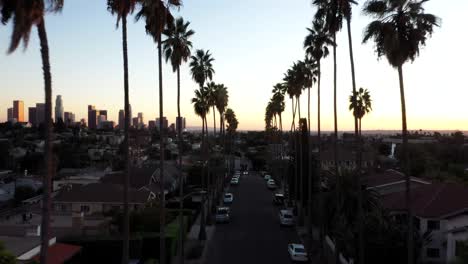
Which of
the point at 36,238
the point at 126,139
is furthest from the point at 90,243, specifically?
the point at 126,139

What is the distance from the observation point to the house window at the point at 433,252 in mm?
34688

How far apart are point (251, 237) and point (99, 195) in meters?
16.8

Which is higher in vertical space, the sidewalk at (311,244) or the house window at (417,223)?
the house window at (417,223)

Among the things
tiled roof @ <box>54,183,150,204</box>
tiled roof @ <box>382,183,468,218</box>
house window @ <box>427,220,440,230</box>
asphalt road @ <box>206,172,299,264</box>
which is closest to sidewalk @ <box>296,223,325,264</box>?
asphalt road @ <box>206,172,299,264</box>

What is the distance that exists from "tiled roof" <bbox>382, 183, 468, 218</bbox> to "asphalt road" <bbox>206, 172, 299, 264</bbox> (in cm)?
975

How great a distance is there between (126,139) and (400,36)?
12433 mm

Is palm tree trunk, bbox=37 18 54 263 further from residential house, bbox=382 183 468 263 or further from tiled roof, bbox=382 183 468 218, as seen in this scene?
tiled roof, bbox=382 183 468 218

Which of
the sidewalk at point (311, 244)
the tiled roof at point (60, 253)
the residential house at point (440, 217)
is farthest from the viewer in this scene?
the sidewalk at point (311, 244)

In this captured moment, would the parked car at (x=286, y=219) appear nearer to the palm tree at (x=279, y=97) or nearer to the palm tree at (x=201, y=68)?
the palm tree at (x=201, y=68)

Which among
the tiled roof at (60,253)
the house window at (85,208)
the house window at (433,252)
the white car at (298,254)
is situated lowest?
the white car at (298,254)

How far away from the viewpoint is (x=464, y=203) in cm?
3431

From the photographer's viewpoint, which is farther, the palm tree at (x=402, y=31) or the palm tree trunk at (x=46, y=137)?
the palm tree at (x=402, y=31)

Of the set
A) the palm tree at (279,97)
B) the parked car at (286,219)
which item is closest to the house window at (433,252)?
the parked car at (286,219)

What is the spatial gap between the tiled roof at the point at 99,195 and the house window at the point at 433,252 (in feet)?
91.4
